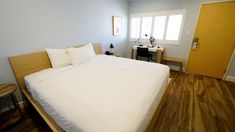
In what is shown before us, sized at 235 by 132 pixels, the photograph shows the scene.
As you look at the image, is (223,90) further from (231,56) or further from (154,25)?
(154,25)

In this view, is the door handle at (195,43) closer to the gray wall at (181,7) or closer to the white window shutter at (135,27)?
the gray wall at (181,7)

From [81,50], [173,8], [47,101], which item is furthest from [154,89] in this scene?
[173,8]

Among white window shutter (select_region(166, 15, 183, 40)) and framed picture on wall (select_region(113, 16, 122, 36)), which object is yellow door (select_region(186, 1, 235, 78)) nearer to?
white window shutter (select_region(166, 15, 183, 40))

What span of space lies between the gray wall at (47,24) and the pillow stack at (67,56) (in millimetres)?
238

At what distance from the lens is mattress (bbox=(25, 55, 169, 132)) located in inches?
35.4

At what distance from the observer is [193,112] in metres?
1.90

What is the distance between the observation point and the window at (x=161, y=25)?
11.4ft

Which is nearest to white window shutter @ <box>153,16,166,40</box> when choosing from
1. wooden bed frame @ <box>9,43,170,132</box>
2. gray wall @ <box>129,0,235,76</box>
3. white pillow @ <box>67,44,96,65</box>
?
gray wall @ <box>129,0,235,76</box>

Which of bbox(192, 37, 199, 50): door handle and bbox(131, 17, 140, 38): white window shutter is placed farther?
bbox(131, 17, 140, 38): white window shutter

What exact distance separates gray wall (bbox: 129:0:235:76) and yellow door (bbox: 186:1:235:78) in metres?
0.15

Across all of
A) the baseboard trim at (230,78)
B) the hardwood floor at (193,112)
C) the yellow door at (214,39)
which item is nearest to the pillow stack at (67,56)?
the hardwood floor at (193,112)

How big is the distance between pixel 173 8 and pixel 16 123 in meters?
4.73

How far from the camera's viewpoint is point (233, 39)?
9.09ft

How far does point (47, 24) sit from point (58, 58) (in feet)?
2.25
